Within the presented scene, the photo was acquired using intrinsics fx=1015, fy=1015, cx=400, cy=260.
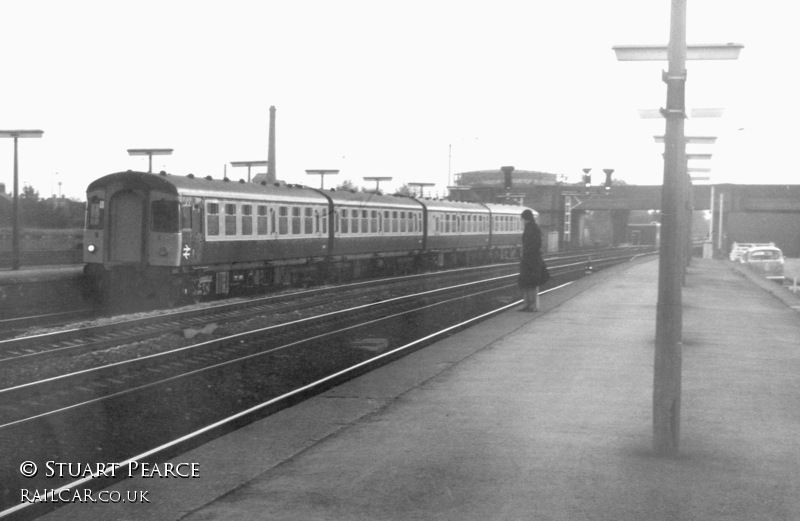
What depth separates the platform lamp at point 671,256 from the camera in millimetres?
6883

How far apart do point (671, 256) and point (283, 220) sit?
2095 cm

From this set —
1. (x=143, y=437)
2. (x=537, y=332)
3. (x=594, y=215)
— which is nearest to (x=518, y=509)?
(x=143, y=437)

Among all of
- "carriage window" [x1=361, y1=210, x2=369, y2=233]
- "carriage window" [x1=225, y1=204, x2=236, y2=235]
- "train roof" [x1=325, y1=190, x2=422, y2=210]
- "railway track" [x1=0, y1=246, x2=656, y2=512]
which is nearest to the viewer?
"railway track" [x1=0, y1=246, x2=656, y2=512]

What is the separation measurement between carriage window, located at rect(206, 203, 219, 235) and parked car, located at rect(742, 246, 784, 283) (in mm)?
29115

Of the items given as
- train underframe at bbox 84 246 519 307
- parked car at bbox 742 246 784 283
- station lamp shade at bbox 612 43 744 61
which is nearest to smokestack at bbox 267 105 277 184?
train underframe at bbox 84 246 519 307

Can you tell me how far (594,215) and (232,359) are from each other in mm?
108262

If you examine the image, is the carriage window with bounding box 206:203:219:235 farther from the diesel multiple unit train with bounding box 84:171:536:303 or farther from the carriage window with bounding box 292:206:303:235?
the carriage window with bounding box 292:206:303:235

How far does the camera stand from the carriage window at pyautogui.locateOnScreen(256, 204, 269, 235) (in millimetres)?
25531

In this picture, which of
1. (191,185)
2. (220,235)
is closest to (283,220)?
(220,235)

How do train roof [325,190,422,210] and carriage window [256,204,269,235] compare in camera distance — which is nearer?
carriage window [256,204,269,235]

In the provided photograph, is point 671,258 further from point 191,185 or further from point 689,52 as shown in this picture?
point 191,185

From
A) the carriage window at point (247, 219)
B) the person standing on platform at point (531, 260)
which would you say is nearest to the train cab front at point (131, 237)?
the carriage window at point (247, 219)

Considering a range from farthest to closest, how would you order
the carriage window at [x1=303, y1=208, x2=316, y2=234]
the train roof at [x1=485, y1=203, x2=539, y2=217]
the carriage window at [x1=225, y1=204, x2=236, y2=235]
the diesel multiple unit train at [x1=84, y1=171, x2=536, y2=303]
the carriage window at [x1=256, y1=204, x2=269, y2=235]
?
the train roof at [x1=485, y1=203, x2=539, y2=217] → the carriage window at [x1=303, y1=208, x2=316, y2=234] → the carriage window at [x1=256, y1=204, x2=269, y2=235] → the carriage window at [x1=225, y1=204, x2=236, y2=235] → the diesel multiple unit train at [x1=84, y1=171, x2=536, y2=303]

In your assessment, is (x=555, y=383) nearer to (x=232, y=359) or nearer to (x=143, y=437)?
(x=143, y=437)
